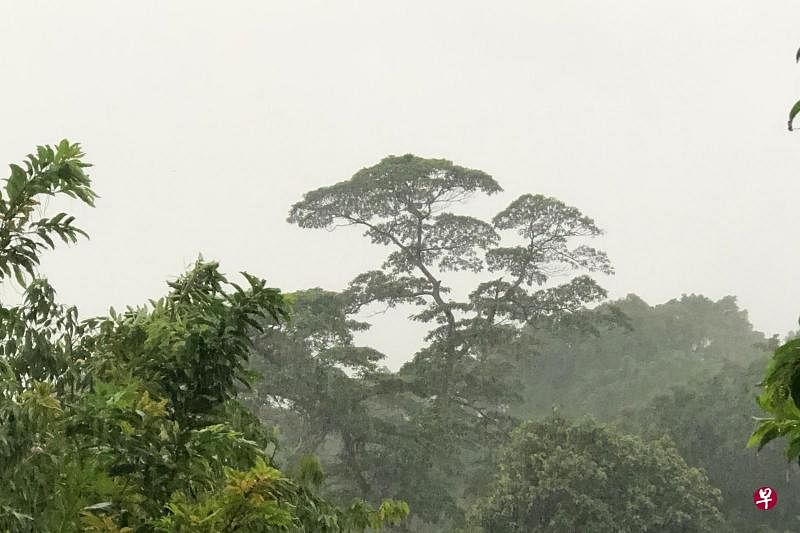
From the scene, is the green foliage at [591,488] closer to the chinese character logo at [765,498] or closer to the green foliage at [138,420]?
the chinese character logo at [765,498]

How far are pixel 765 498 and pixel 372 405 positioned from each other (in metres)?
14.8

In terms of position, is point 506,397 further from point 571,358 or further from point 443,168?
point 571,358

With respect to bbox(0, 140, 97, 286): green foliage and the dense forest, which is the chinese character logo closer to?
the dense forest

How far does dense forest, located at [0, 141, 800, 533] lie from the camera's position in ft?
12.2

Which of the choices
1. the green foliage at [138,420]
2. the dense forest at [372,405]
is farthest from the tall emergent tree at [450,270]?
the green foliage at [138,420]

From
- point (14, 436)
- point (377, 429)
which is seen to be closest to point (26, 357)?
point (14, 436)

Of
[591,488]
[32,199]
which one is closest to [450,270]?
[591,488]

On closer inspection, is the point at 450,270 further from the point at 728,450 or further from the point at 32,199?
the point at 32,199

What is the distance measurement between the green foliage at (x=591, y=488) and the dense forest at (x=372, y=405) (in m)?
0.05

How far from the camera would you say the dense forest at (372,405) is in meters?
3.72

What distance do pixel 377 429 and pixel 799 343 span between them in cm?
2077

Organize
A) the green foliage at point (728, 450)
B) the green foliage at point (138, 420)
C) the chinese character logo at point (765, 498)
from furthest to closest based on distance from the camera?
the green foliage at point (728, 450) → the chinese character logo at point (765, 498) → the green foliage at point (138, 420)

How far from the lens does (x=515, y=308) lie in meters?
24.0

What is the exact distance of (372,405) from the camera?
1313 inches
